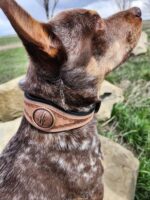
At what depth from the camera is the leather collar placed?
391 cm

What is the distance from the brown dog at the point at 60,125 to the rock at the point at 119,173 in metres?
2.21

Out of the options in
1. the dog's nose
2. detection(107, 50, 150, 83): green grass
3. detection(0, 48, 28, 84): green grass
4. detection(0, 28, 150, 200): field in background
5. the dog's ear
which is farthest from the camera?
detection(0, 48, 28, 84): green grass

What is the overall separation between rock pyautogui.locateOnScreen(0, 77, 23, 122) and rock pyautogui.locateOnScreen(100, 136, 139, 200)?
262cm

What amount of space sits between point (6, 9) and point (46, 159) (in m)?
1.19

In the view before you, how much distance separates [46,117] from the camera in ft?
12.8

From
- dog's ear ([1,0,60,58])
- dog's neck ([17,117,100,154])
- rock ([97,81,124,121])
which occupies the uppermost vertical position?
dog's ear ([1,0,60,58])

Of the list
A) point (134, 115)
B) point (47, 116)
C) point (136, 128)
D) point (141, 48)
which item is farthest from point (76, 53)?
point (141, 48)

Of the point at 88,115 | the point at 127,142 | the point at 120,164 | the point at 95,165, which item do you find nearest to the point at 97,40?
the point at 88,115

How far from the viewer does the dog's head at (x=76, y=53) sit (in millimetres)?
3834

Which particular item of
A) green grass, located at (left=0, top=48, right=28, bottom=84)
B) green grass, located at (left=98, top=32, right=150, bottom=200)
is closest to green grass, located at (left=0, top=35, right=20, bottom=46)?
green grass, located at (left=0, top=48, right=28, bottom=84)

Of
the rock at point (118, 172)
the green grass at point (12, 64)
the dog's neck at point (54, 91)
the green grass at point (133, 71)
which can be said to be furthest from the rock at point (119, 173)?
the green grass at point (12, 64)

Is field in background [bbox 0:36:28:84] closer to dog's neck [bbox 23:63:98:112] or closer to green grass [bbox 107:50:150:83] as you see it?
green grass [bbox 107:50:150:83]

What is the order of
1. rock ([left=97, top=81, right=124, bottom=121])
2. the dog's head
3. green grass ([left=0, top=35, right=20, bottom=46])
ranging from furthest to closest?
1. green grass ([left=0, top=35, right=20, bottom=46])
2. rock ([left=97, top=81, right=124, bottom=121])
3. the dog's head

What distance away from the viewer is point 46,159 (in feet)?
13.0
